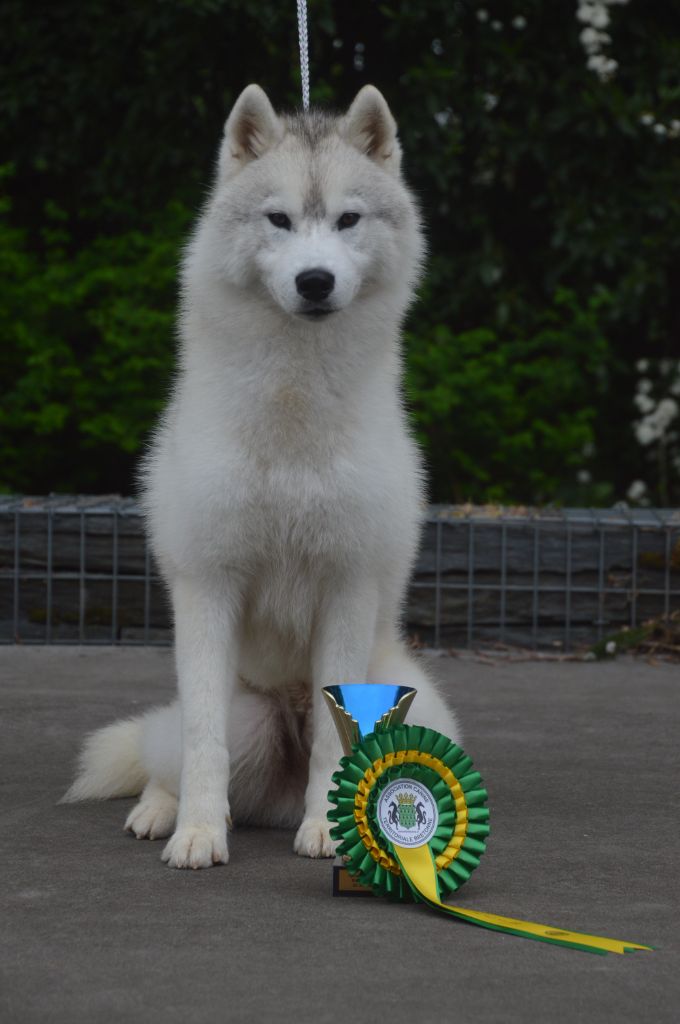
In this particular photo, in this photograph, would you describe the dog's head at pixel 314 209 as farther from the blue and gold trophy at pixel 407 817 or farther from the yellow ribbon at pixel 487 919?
the yellow ribbon at pixel 487 919

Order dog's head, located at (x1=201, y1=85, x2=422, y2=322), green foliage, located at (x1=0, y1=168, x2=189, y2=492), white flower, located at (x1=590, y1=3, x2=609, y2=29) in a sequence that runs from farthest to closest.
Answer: white flower, located at (x1=590, y1=3, x2=609, y2=29), green foliage, located at (x1=0, y1=168, x2=189, y2=492), dog's head, located at (x1=201, y1=85, x2=422, y2=322)

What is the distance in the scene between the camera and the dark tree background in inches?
321

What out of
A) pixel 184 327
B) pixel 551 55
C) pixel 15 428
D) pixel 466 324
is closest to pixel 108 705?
pixel 184 327

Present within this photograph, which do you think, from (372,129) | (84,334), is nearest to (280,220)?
(372,129)

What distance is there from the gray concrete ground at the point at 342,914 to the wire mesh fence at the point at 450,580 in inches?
57.3

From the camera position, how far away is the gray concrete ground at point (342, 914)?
215cm

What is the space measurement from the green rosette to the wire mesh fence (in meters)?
3.04

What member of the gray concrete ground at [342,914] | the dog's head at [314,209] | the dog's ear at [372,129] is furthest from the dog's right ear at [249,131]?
the gray concrete ground at [342,914]

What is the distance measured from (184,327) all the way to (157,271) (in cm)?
490

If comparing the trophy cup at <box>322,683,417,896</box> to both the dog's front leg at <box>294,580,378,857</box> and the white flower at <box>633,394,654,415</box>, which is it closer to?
the dog's front leg at <box>294,580,378,857</box>

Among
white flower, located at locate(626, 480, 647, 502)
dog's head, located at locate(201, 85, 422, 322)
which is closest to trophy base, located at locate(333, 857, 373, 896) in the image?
dog's head, located at locate(201, 85, 422, 322)

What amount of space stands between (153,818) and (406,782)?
779 millimetres

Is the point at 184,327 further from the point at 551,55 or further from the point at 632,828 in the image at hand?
the point at 551,55

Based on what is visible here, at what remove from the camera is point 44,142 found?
878 cm
